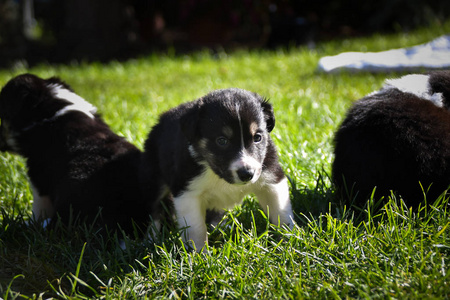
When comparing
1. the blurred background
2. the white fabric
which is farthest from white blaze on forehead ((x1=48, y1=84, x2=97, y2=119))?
the blurred background

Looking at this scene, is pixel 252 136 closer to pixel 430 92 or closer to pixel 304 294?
pixel 304 294

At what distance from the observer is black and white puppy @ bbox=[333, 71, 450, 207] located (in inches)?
130

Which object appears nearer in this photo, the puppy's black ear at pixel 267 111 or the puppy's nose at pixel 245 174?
the puppy's nose at pixel 245 174

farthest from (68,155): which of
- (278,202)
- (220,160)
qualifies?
(278,202)

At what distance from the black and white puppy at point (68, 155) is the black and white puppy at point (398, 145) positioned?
1.58 meters

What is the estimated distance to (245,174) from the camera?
3.08 meters

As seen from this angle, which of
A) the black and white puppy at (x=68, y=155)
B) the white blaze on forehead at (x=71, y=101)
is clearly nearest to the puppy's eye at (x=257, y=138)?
the black and white puppy at (x=68, y=155)

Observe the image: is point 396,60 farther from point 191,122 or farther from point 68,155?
point 68,155

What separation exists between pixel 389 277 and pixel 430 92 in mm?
1594

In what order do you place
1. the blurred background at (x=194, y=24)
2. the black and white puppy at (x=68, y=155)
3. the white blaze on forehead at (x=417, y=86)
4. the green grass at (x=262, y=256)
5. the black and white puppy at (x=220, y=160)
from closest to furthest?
the green grass at (x=262, y=256) → the black and white puppy at (x=220, y=160) → the white blaze on forehead at (x=417, y=86) → the black and white puppy at (x=68, y=155) → the blurred background at (x=194, y=24)

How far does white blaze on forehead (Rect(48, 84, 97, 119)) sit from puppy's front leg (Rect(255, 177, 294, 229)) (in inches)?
66.8

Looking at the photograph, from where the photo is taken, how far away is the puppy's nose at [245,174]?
3074 millimetres

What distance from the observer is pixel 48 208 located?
4156 mm

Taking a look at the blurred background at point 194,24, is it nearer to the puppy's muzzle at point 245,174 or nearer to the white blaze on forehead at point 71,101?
the white blaze on forehead at point 71,101
